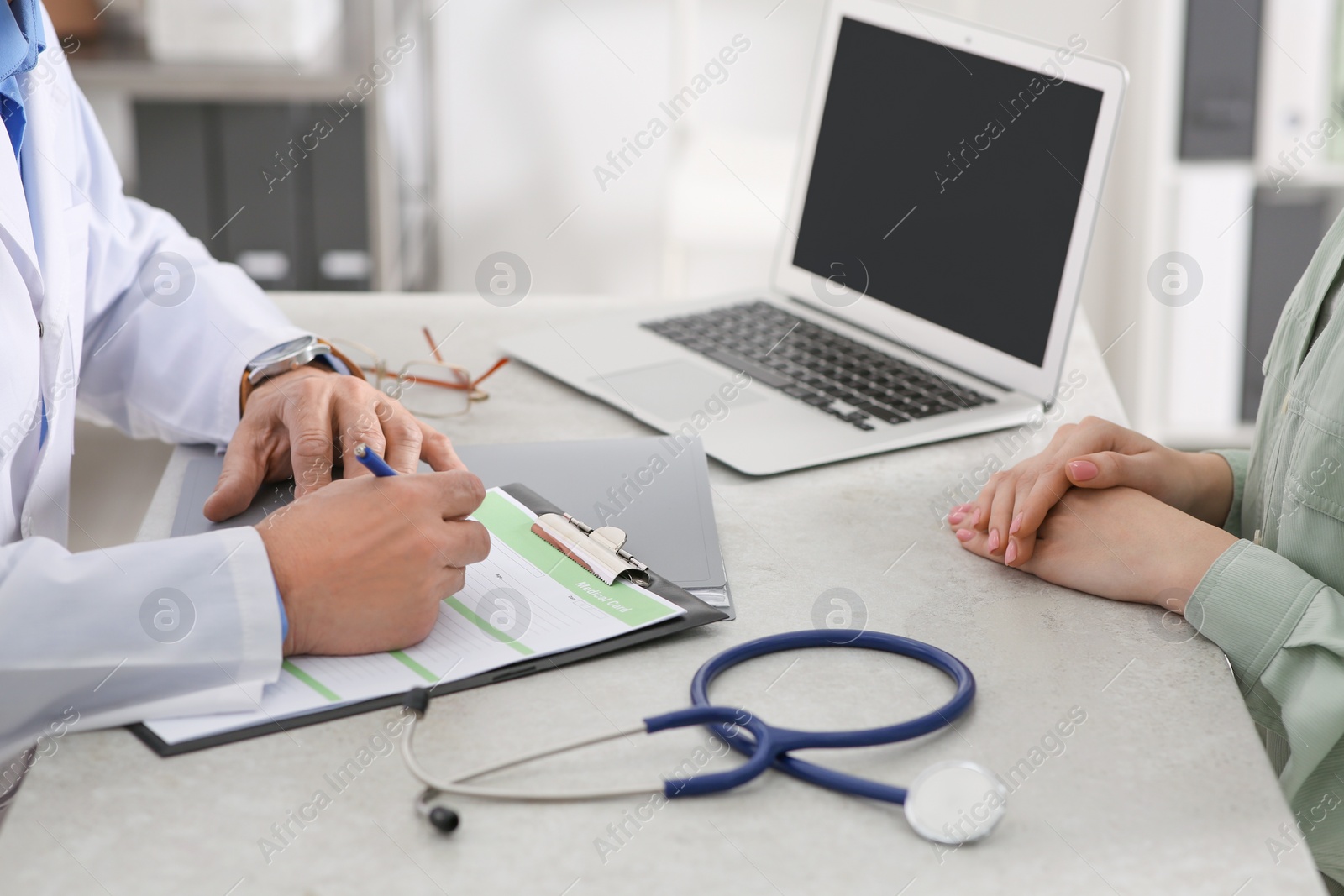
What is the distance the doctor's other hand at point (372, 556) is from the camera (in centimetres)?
73

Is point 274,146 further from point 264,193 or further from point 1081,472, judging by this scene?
point 1081,472

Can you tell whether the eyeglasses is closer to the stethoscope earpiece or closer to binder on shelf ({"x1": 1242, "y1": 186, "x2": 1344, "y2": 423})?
the stethoscope earpiece

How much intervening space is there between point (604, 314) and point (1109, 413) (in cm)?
59

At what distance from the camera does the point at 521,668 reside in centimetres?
72

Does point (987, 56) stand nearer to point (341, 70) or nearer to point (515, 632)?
point (515, 632)

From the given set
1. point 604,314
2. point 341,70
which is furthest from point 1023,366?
point 341,70

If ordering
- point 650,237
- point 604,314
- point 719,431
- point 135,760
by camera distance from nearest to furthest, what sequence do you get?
1. point 135,760
2. point 719,431
3. point 604,314
4. point 650,237

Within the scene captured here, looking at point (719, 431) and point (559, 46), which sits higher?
point (559, 46)

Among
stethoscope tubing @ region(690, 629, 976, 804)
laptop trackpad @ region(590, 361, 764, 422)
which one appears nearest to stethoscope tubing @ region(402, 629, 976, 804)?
stethoscope tubing @ region(690, 629, 976, 804)

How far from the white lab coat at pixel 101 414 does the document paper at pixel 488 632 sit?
19mm

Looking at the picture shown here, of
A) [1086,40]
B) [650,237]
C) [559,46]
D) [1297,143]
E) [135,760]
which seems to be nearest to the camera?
[135,760]

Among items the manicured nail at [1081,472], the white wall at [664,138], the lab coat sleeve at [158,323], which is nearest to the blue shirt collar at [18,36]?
the lab coat sleeve at [158,323]

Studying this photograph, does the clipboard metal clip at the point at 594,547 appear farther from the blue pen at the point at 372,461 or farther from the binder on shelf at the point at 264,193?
the binder on shelf at the point at 264,193

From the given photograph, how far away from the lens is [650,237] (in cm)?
332
